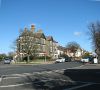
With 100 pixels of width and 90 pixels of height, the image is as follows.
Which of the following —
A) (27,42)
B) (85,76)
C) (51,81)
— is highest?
(27,42)

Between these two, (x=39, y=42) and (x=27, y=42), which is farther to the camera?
A: (x=39, y=42)

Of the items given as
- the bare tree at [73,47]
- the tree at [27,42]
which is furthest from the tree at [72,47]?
the tree at [27,42]

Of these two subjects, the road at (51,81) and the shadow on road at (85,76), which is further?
the shadow on road at (85,76)

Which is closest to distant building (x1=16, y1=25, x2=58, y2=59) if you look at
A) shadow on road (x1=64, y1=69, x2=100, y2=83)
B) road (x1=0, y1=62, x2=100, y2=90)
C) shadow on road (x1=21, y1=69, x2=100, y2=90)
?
shadow on road (x1=64, y1=69, x2=100, y2=83)

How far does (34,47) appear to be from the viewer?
289ft

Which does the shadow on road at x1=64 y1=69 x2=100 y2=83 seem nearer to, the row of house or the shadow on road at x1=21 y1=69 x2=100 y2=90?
the shadow on road at x1=21 y1=69 x2=100 y2=90


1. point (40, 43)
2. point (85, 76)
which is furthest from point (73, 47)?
point (85, 76)

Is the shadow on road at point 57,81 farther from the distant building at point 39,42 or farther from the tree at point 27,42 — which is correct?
the distant building at point 39,42

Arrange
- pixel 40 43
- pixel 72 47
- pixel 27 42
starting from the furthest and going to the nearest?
pixel 72 47, pixel 40 43, pixel 27 42

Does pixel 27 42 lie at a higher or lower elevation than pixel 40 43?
lower

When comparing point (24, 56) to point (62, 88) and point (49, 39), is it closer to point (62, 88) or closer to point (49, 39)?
point (49, 39)

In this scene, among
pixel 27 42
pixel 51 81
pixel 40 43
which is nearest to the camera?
pixel 51 81

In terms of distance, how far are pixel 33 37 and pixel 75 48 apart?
83555 millimetres

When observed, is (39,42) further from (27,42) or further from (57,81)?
(57,81)
